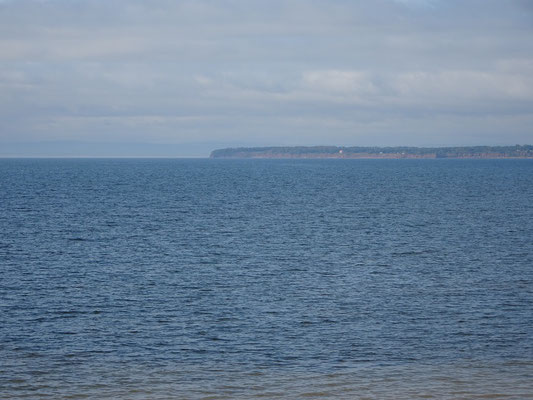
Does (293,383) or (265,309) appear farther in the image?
(265,309)

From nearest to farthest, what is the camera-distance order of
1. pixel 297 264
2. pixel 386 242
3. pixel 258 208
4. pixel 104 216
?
pixel 297 264, pixel 386 242, pixel 104 216, pixel 258 208

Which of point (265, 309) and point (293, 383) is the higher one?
point (265, 309)

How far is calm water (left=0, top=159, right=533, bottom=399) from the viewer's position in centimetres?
2450

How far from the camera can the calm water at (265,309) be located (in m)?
24.5

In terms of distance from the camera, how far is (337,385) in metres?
24.0

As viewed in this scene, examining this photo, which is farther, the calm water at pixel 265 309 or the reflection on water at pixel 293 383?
the calm water at pixel 265 309

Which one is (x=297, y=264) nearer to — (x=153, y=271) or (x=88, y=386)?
(x=153, y=271)

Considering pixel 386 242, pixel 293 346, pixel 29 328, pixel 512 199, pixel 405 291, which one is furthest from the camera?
pixel 512 199

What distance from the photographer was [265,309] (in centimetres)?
3434

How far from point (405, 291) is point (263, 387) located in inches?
659

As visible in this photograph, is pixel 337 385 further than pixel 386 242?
No

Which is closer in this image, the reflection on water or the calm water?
the reflection on water

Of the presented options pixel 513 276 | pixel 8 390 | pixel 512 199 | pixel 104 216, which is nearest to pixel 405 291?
pixel 513 276

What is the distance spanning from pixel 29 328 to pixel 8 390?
7652 millimetres
